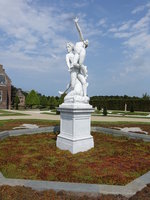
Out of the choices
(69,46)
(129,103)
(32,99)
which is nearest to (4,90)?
(32,99)

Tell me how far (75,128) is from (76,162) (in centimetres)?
130

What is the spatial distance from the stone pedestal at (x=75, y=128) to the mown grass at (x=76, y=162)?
26cm

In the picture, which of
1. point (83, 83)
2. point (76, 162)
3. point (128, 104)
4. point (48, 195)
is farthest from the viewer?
point (128, 104)

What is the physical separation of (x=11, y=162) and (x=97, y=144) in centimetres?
349

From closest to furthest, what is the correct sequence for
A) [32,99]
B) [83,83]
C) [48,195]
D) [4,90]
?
[48,195], [83,83], [4,90], [32,99]

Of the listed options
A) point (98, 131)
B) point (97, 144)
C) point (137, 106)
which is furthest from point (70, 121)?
point (137, 106)

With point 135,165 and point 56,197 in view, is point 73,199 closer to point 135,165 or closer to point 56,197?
point 56,197

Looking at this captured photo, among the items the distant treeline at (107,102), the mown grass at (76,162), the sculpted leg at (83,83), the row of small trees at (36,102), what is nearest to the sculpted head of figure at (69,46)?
the sculpted leg at (83,83)

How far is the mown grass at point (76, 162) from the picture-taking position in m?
4.32

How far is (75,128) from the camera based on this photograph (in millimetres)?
6434

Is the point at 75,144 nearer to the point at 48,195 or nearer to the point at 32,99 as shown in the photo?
the point at 48,195

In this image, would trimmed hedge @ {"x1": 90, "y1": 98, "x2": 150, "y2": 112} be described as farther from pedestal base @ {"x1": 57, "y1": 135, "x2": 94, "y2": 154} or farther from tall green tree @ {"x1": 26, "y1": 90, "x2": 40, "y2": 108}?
pedestal base @ {"x1": 57, "y1": 135, "x2": 94, "y2": 154}

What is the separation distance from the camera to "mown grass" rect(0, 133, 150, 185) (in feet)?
14.2

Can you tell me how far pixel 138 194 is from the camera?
327cm
